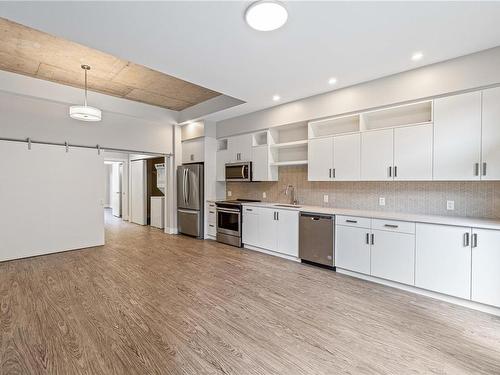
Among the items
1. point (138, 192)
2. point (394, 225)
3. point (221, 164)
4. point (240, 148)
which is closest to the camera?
point (394, 225)

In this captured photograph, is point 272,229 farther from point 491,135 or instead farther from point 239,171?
point 491,135

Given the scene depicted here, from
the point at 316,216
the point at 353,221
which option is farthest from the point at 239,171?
the point at 353,221

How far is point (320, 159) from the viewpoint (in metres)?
4.25

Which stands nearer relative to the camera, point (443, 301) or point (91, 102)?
point (443, 301)

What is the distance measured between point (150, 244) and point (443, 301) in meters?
5.25

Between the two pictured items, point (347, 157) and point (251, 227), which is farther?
point (251, 227)

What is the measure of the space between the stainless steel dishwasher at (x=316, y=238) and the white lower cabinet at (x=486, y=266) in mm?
1618

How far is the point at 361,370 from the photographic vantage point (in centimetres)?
181

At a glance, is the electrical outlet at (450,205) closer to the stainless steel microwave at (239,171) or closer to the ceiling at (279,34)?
the ceiling at (279,34)

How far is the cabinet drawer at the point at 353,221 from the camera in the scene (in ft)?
11.3

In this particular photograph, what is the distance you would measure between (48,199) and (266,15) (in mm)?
5082

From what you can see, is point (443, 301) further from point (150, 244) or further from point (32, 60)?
→ point (32, 60)

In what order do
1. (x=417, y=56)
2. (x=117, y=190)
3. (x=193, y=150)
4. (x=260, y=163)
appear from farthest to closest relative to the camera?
(x=117, y=190), (x=193, y=150), (x=260, y=163), (x=417, y=56)

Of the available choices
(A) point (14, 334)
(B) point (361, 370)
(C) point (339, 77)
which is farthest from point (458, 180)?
(A) point (14, 334)
